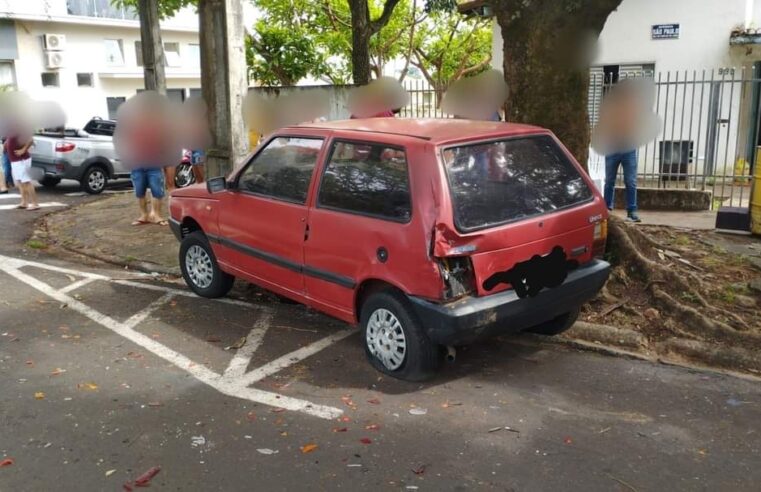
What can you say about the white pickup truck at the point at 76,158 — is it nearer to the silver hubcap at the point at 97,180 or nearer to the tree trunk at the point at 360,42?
the silver hubcap at the point at 97,180

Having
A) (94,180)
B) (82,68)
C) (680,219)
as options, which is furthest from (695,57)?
(82,68)

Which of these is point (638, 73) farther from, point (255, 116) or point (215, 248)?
point (215, 248)

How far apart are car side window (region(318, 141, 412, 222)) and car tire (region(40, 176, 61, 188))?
35.5ft

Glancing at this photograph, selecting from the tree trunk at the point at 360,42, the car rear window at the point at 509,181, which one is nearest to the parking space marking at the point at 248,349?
the car rear window at the point at 509,181

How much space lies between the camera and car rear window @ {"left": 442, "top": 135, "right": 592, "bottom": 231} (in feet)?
14.0

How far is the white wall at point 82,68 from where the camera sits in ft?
86.3

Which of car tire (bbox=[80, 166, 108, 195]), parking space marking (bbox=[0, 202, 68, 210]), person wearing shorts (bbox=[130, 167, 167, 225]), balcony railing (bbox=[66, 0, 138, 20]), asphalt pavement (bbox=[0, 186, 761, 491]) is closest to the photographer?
asphalt pavement (bbox=[0, 186, 761, 491])

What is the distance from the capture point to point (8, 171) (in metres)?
12.8

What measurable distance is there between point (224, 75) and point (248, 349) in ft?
14.7

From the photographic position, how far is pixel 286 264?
17.2 ft

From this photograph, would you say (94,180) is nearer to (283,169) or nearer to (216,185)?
(216,185)

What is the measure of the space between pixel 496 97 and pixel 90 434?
216 inches

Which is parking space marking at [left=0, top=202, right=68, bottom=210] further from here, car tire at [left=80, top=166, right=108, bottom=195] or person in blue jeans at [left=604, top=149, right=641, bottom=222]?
person in blue jeans at [left=604, top=149, right=641, bottom=222]

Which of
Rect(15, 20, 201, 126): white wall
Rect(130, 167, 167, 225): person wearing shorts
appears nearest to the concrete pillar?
Rect(130, 167, 167, 225): person wearing shorts
